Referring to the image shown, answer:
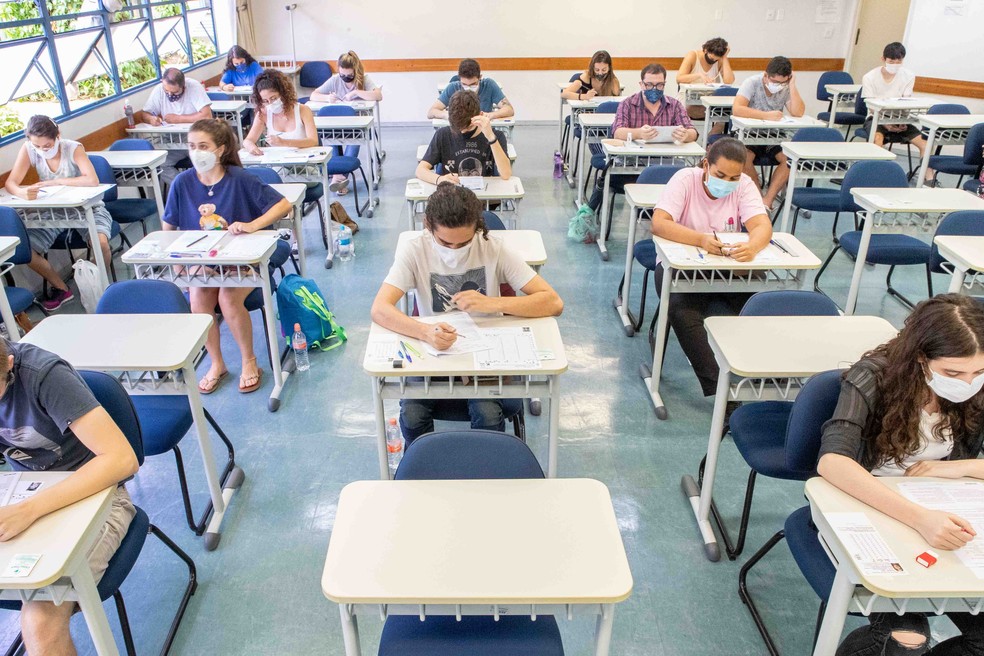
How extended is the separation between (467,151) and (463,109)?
315 mm

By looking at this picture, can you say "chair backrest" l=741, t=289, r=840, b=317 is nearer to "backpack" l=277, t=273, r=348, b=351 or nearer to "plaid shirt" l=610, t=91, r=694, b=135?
"backpack" l=277, t=273, r=348, b=351

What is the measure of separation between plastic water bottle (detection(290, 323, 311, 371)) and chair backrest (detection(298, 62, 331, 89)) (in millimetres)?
6773

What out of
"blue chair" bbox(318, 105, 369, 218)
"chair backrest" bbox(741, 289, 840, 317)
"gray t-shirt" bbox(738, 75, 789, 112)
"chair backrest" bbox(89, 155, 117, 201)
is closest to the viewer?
"chair backrest" bbox(741, 289, 840, 317)

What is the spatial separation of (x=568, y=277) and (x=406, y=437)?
2650mm

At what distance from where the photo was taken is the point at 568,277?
16.7ft

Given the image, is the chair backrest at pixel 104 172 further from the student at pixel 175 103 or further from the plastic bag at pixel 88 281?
the student at pixel 175 103

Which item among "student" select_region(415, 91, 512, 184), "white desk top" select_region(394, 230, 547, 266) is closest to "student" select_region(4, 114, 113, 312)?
"student" select_region(415, 91, 512, 184)

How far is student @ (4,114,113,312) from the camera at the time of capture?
4422mm

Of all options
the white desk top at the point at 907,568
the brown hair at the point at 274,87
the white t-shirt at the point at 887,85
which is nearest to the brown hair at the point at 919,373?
the white desk top at the point at 907,568

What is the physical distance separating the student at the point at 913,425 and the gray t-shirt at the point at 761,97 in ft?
16.4

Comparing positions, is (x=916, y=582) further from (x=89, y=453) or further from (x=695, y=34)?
(x=695, y=34)

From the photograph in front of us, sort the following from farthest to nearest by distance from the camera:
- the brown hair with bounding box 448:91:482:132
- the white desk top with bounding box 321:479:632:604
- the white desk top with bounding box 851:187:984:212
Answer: the brown hair with bounding box 448:91:482:132, the white desk top with bounding box 851:187:984:212, the white desk top with bounding box 321:479:632:604

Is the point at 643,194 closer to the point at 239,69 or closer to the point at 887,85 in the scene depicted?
the point at 887,85

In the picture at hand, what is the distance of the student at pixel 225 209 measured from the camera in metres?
3.62
